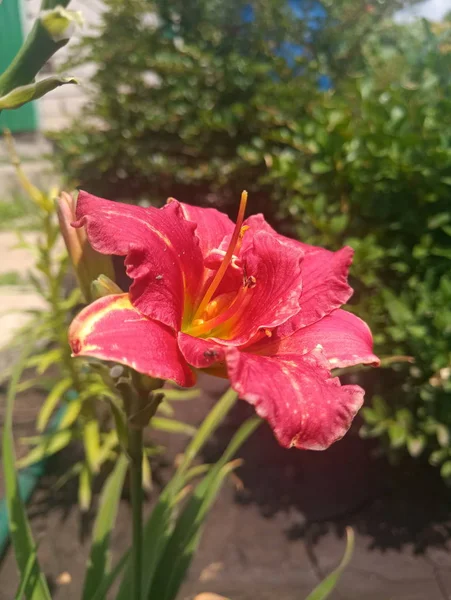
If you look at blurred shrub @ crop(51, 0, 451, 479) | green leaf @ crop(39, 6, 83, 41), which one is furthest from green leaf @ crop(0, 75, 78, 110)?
blurred shrub @ crop(51, 0, 451, 479)

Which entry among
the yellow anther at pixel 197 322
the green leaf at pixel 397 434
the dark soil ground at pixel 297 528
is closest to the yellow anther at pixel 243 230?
the yellow anther at pixel 197 322

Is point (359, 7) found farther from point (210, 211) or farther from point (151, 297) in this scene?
point (151, 297)

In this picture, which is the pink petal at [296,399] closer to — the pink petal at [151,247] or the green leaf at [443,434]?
the pink petal at [151,247]

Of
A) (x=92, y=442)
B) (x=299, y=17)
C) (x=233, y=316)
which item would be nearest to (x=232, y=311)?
(x=233, y=316)

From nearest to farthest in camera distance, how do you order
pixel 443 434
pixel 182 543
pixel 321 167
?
1. pixel 182 543
2. pixel 443 434
3. pixel 321 167

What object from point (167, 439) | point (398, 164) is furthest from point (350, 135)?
point (167, 439)

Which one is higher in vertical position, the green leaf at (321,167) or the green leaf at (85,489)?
the green leaf at (321,167)

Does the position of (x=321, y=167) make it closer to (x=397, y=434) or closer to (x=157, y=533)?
(x=397, y=434)
